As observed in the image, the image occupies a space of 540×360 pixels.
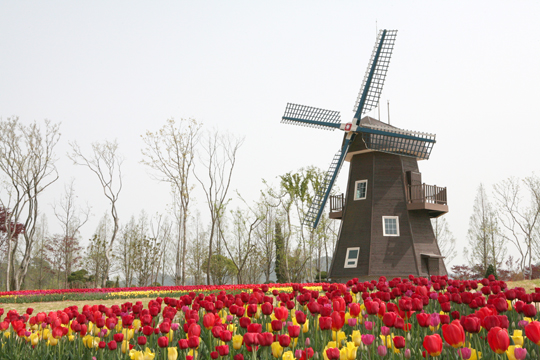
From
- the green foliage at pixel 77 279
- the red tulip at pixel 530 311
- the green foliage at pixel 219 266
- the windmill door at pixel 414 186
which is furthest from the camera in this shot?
the green foliage at pixel 219 266

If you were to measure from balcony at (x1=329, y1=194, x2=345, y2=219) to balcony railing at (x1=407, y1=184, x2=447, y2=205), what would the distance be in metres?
3.45

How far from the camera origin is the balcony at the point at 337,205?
78.9ft

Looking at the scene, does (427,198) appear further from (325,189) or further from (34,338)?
(34,338)

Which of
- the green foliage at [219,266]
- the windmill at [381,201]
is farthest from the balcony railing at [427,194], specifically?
the green foliage at [219,266]

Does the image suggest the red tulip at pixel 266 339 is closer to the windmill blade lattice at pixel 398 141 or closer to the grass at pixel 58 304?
the grass at pixel 58 304

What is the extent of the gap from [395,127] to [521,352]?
21.7 metres

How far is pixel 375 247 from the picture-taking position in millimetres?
21500

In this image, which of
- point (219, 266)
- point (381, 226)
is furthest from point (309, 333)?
point (219, 266)

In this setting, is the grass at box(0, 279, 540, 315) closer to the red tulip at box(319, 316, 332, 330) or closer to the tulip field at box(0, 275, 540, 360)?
the tulip field at box(0, 275, 540, 360)

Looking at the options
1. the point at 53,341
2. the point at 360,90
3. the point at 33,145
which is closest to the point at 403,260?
the point at 360,90

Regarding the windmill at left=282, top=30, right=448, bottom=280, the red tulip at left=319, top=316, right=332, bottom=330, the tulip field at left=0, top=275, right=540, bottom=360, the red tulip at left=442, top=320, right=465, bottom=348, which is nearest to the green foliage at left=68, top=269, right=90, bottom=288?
the windmill at left=282, top=30, right=448, bottom=280

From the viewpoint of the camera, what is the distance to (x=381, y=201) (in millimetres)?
22344

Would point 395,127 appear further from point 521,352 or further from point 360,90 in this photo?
point 521,352

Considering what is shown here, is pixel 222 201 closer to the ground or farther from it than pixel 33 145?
closer to the ground
